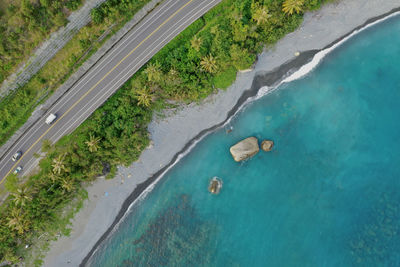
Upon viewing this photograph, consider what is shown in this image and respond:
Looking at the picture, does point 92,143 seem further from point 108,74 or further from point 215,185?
point 215,185

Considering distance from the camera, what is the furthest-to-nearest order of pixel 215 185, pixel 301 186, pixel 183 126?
pixel 183 126, pixel 215 185, pixel 301 186

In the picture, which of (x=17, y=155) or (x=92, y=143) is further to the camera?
(x=17, y=155)

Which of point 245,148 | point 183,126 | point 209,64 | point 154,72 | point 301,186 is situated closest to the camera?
point 154,72

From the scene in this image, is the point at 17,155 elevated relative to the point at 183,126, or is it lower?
elevated

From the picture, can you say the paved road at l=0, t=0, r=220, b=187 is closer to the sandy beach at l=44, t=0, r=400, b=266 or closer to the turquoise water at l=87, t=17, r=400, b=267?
the sandy beach at l=44, t=0, r=400, b=266

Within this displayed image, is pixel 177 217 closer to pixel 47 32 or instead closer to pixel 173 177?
pixel 173 177

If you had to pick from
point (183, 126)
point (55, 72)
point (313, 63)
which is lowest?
point (313, 63)

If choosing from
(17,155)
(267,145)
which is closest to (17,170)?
(17,155)

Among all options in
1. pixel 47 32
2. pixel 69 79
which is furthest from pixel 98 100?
pixel 47 32
